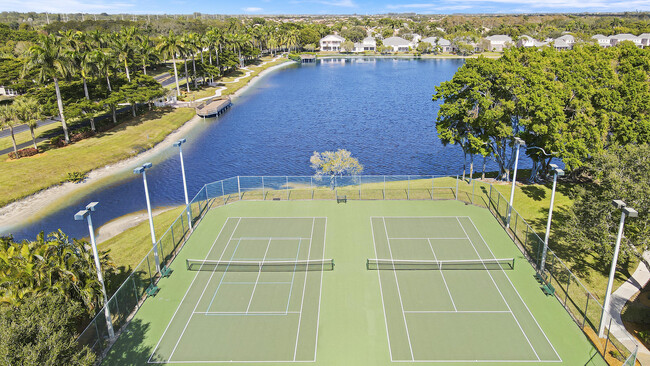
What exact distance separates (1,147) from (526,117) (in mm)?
61113

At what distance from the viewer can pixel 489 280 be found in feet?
92.0

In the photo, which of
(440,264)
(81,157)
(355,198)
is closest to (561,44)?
(355,198)

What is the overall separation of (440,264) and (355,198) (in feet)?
42.4

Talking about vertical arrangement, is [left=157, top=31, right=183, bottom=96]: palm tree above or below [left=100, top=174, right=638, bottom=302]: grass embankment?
above

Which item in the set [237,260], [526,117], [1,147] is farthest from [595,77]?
[1,147]

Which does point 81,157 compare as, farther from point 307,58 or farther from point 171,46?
point 307,58

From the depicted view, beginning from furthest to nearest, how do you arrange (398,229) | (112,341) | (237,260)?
(398,229)
(237,260)
(112,341)

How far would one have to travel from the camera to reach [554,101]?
38.4 metres

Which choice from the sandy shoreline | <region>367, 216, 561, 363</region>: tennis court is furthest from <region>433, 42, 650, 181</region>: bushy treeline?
the sandy shoreline

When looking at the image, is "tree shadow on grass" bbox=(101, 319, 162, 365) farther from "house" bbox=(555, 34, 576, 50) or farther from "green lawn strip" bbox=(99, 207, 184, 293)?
"house" bbox=(555, 34, 576, 50)

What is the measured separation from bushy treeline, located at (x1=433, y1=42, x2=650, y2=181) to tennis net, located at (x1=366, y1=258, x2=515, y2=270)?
478 inches

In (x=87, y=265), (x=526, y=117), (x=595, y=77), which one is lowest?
(x=87, y=265)

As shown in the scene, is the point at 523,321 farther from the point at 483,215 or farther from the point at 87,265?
the point at 87,265

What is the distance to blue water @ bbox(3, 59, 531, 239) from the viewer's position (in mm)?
46375
